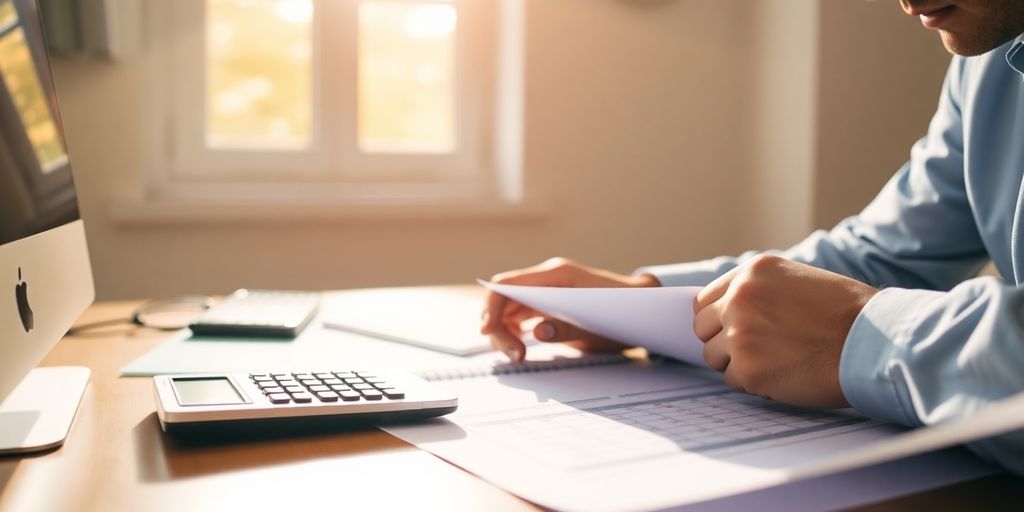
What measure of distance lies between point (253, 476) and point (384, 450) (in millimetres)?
82

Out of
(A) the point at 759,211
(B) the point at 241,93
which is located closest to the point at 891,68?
(A) the point at 759,211

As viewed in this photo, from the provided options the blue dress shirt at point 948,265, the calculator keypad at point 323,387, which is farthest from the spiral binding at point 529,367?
the blue dress shirt at point 948,265

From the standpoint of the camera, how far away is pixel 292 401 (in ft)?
1.79

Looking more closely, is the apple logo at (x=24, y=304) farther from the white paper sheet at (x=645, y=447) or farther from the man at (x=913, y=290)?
the man at (x=913, y=290)

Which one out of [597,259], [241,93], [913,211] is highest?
[241,93]

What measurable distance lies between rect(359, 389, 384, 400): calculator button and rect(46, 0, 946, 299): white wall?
1.53 m

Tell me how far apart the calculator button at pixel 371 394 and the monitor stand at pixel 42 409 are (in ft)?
0.61

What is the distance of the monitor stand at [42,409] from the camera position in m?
0.51

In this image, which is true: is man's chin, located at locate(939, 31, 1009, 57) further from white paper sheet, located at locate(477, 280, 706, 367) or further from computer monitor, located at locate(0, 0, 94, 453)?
computer monitor, located at locate(0, 0, 94, 453)

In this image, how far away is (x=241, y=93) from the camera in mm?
2156

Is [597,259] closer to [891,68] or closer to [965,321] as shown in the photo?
[891,68]

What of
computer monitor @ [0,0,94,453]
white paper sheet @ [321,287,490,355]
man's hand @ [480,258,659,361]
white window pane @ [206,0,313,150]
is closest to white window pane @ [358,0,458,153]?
white window pane @ [206,0,313,150]

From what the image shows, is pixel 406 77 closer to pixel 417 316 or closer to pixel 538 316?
pixel 417 316

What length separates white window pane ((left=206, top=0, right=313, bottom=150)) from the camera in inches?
83.7
